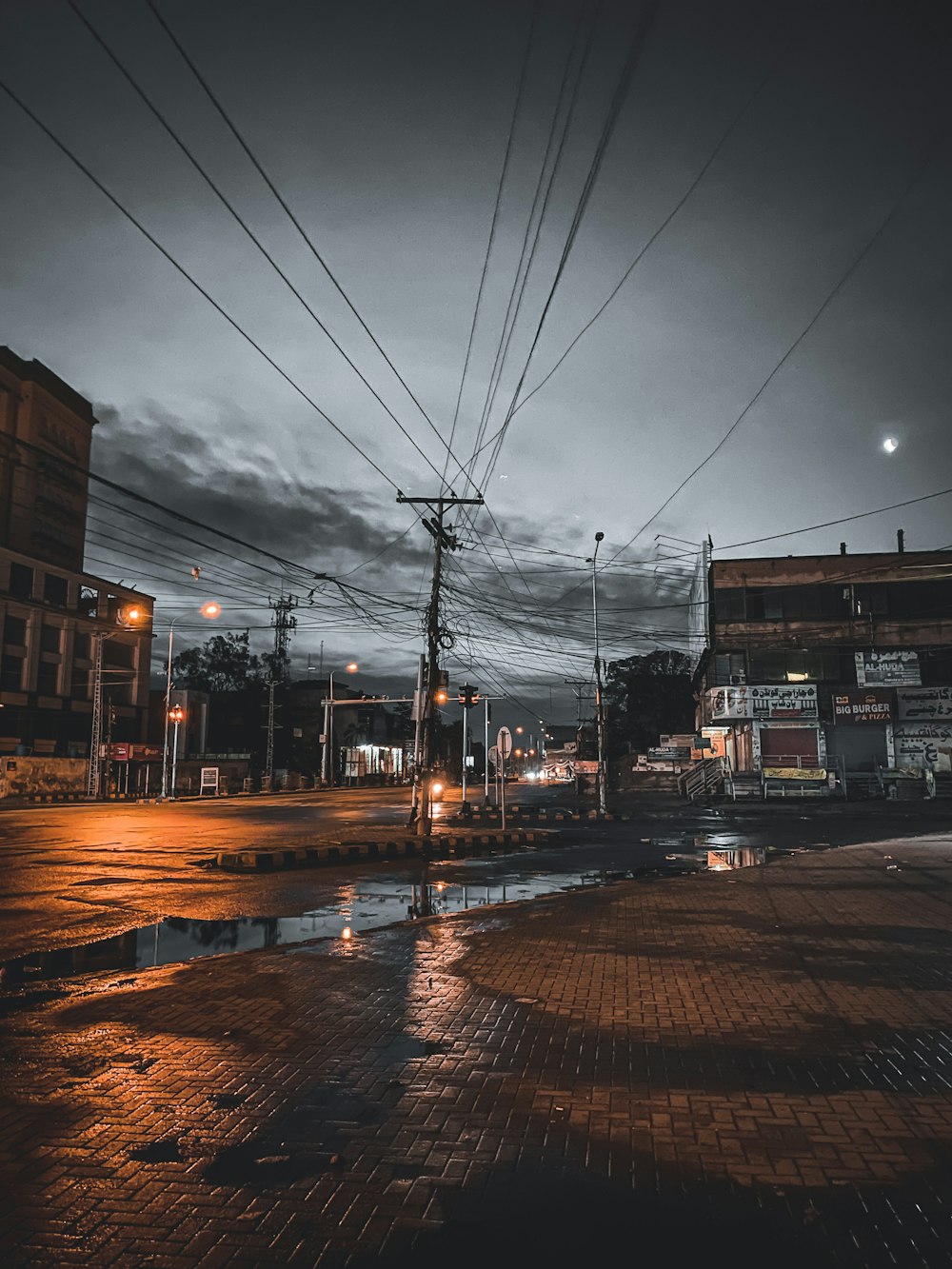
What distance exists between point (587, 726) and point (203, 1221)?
10030 centimetres

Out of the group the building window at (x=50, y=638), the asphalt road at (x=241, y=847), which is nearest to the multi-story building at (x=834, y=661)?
the asphalt road at (x=241, y=847)

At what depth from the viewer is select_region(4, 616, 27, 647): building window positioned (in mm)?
53594

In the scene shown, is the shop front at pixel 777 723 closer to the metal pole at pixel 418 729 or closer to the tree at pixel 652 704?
the metal pole at pixel 418 729

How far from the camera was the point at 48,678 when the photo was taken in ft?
185

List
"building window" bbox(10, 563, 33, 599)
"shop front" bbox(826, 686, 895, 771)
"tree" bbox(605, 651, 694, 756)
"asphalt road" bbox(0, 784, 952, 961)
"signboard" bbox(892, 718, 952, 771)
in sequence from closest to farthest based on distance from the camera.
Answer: "asphalt road" bbox(0, 784, 952, 961), "shop front" bbox(826, 686, 895, 771), "signboard" bbox(892, 718, 952, 771), "building window" bbox(10, 563, 33, 599), "tree" bbox(605, 651, 694, 756)

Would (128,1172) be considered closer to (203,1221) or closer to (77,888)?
(203,1221)

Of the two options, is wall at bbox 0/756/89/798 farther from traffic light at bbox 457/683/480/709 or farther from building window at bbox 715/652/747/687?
building window at bbox 715/652/747/687

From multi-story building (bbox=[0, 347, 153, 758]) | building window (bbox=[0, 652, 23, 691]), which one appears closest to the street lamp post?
multi-story building (bbox=[0, 347, 153, 758])

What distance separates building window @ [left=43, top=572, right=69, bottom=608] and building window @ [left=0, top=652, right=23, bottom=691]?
5.40 metres

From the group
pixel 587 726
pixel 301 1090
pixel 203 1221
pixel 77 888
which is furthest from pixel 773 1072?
pixel 587 726

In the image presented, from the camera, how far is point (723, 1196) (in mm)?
3492

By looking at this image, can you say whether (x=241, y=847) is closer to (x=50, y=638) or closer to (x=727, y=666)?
(x=727, y=666)

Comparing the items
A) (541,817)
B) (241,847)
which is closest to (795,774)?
(541,817)

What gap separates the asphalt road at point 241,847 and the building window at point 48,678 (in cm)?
2534
